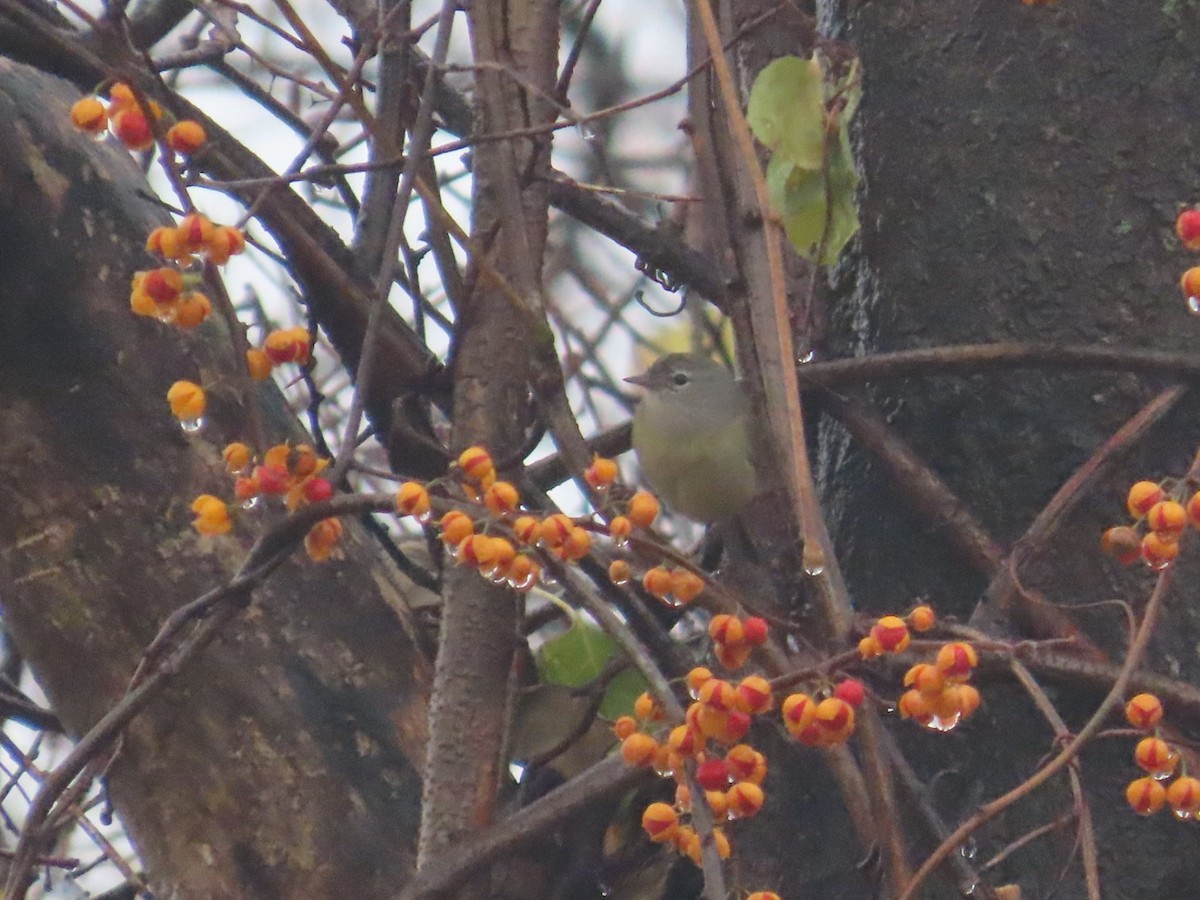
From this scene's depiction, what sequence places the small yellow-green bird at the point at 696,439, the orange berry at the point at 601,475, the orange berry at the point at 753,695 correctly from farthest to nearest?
1. the small yellow-green bird at the point at 696,439
2. the orange berry at the point at 601,475
3. the orange berry at the point at 753,695

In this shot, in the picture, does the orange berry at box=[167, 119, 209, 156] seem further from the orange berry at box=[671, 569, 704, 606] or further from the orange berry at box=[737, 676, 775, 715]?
the orange berry at box=[737, 676, 775, 715]

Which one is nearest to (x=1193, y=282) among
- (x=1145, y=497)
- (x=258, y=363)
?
(x=1145, y=497)

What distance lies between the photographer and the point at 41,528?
80.4 inches

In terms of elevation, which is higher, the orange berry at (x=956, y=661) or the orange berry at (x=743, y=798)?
the orange berry at (x=956, y=661)

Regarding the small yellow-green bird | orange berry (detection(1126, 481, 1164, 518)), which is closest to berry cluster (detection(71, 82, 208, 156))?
orange berry (detection(1126, 481, 1164, 518))

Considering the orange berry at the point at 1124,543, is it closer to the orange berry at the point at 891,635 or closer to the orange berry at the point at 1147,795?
the orange berry at the point at 1147,795

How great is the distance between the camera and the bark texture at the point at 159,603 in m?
1.98

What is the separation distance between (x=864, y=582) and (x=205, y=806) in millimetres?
916

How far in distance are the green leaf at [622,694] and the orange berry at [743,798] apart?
776 millimetres

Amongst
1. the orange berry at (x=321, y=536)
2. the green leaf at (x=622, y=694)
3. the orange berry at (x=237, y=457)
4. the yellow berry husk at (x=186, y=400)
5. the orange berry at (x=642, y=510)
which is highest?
the yellow berry husk at (x=186, y=400)

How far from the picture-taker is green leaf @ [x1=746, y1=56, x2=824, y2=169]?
6.18 ft

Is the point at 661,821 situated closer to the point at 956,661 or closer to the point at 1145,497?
the point at 956,661

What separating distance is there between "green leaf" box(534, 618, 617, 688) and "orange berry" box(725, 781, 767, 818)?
871 millimetres

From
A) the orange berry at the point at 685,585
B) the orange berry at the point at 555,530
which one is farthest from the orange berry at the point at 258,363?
the orange berry at the point at 685,585
